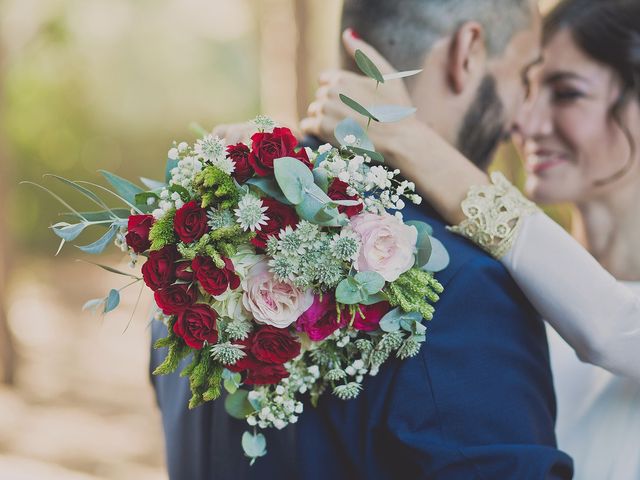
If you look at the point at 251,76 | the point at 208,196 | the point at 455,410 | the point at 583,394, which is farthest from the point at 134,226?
the point at 251,76

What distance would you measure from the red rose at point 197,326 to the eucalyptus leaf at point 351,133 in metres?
0.44

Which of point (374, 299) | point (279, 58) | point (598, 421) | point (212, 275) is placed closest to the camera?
point (212, 275)

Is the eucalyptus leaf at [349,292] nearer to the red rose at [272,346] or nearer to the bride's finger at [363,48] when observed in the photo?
the red rose at [272,346]

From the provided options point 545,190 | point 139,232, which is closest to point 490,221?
point 139,232

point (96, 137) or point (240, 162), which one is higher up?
point (240, 162)

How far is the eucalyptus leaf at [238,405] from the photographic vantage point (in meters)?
1.77

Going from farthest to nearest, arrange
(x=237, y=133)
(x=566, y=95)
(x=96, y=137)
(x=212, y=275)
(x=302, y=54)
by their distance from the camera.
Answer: (x=96, y=137), (x=302, y=54), (x=566, y=95), (x=237, y=133), (x=212, y=275)

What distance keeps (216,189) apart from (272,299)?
245 mm

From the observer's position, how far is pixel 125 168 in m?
20.6

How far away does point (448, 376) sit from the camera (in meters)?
1.69

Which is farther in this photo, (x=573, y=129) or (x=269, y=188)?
(x=573, y=129)

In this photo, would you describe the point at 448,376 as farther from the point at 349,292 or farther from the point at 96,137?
the point at 96,137

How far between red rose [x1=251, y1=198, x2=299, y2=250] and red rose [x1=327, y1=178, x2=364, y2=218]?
0.09 m

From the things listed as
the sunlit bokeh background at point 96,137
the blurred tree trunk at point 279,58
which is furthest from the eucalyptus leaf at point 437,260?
the blurred tree trunk at point 279,58
